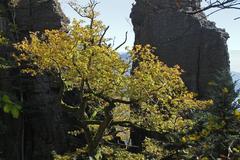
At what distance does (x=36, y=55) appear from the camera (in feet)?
65.3

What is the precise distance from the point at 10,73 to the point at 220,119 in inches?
1166

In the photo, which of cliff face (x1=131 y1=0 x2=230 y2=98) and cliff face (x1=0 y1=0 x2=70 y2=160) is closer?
cliff face (x1=0 y1=0 x2=70 y2=160)

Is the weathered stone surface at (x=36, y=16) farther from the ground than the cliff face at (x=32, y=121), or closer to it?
farther from the ground

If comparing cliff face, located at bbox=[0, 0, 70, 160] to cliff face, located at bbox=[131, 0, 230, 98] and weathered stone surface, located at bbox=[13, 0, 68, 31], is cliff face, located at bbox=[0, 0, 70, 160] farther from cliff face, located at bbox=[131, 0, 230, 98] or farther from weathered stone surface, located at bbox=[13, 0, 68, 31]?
cliff face, located at bbox=[131, 0, 230, 98]

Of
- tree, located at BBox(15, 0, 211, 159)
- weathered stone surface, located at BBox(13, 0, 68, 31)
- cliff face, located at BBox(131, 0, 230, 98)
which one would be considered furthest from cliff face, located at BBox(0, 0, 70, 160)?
tree, located at BBox(15, 0, 211, 159)

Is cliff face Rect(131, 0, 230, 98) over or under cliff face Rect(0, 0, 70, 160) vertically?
over

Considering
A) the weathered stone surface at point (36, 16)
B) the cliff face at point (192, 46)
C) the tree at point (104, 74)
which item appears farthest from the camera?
the cliff face at point (192, 46)

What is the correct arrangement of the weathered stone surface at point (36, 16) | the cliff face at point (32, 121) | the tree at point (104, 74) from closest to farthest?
the tree at point (104, 74), the cliff face at point (32, 121), the weathered stone surface at point (36, 16)

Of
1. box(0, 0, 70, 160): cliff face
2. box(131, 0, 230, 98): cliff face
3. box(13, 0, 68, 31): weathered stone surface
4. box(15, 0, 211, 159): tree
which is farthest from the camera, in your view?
box(131, 0, 230, 98): cliff face

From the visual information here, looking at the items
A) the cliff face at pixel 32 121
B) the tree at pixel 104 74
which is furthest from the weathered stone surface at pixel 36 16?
the tree at pixel 104 74

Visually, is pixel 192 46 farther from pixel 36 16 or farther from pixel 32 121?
pixel 32 121

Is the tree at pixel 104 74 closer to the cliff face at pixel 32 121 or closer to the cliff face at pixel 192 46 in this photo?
the cliff face at pixel 32 121

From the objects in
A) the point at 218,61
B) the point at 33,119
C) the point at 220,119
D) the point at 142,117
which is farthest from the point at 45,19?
the point at 220,119

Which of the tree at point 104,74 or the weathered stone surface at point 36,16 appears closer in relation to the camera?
the tree at point 104,74
